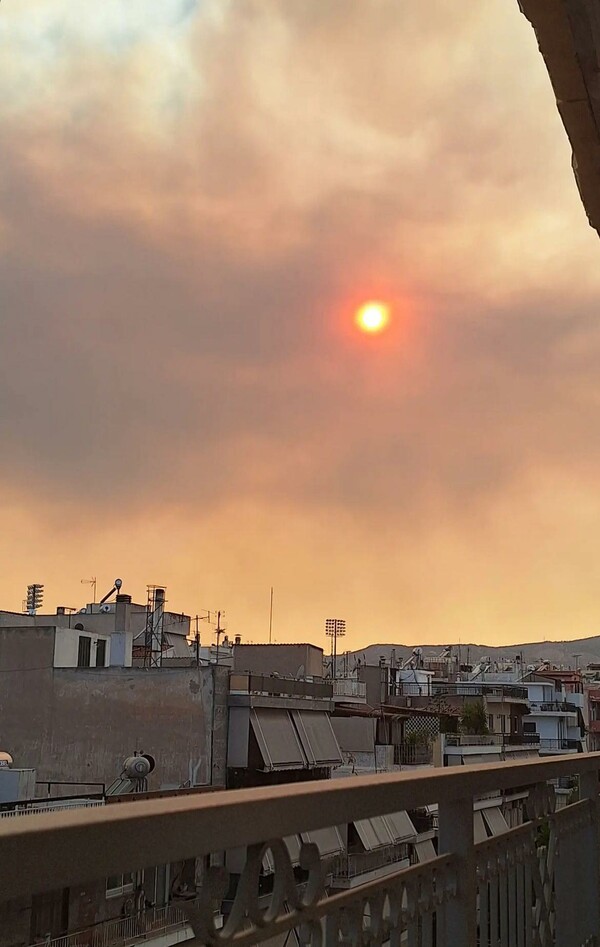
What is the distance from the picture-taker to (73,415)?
27406 mm

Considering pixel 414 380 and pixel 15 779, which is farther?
pixel 414 380

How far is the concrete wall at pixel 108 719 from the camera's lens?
1952 cm

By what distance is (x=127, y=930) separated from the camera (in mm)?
1444

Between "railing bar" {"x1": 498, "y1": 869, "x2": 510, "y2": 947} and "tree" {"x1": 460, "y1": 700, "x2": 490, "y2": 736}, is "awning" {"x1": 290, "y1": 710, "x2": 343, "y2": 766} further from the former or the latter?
"railing bar" {"x1": 498, "y1": 869, "x2": 510, "y2": 947}

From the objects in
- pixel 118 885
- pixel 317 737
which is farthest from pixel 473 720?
pixel 118 885

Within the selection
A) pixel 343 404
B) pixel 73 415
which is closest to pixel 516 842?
pixel 343 404

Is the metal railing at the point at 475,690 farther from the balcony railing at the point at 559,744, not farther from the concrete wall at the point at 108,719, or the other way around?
the concrete wall at the point at 108,719

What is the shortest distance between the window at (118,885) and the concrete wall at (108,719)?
1900cm

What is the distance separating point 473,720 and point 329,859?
108 feet

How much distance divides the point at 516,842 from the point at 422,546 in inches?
1059

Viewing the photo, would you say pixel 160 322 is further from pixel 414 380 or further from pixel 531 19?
pixel 531 19

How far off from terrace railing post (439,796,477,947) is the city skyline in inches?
70.1

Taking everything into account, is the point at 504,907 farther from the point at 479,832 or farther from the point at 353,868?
the point at 353,868

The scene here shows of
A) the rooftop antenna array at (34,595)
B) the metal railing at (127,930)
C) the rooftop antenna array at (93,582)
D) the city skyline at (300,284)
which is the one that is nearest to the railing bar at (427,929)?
the metal railing at (127,930)
